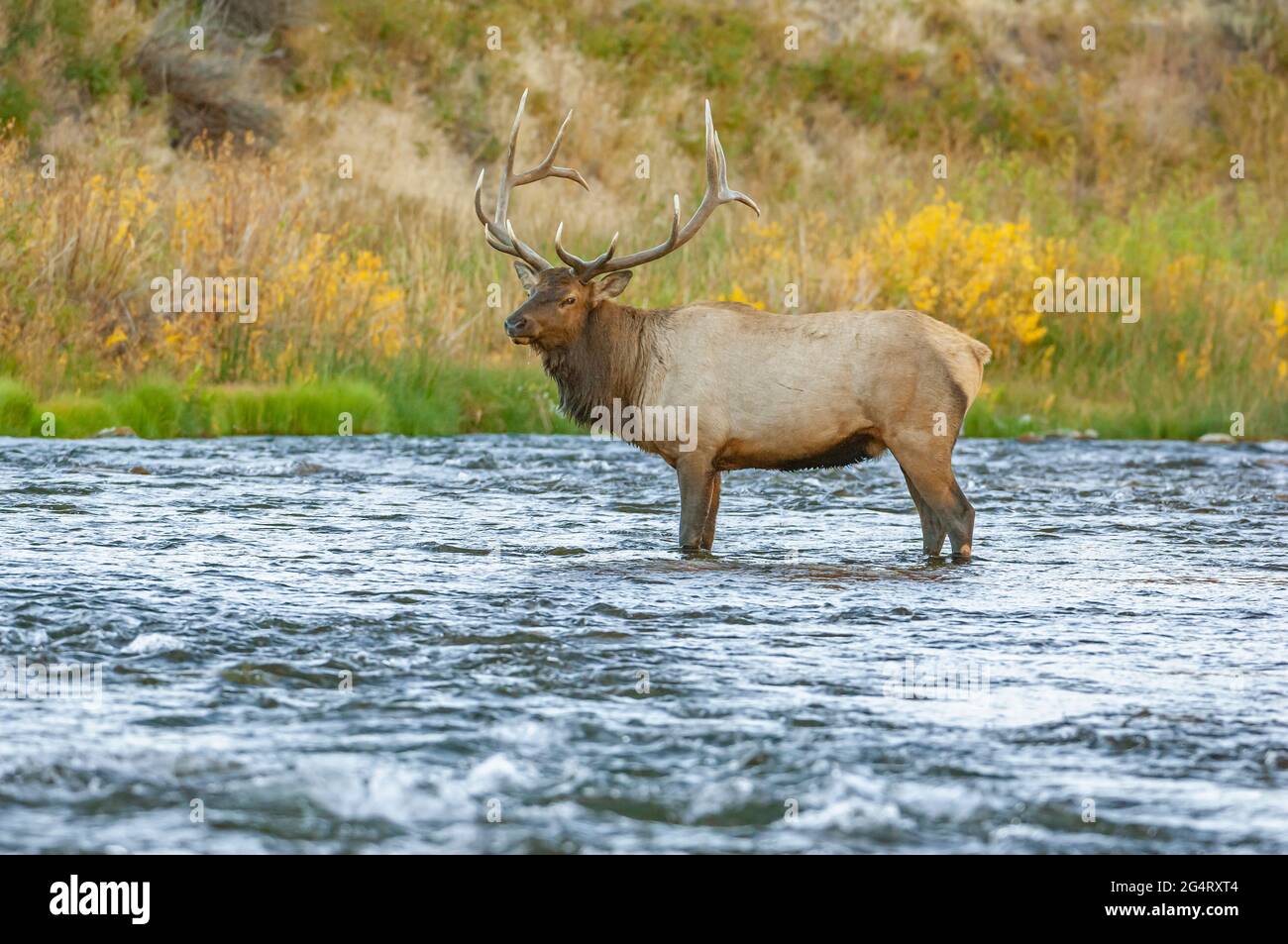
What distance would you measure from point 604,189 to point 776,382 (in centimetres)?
1733

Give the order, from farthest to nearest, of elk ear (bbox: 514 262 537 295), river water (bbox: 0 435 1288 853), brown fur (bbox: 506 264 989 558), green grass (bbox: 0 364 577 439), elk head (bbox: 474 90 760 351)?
green grass (bbox: 0 364 577 439) < elk ear (bbox: 514 262 537 295) < elk head (bbox: 474 90 760 351) < brown fur (bbox: 506 264 989 558) < river water (bbox: 0 435 1288 853)

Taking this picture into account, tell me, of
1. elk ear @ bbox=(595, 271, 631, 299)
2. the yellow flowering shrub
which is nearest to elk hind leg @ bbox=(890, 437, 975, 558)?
elk ear @ bbox=(595, 271, 631, 299)

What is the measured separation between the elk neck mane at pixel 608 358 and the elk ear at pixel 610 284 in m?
0.05

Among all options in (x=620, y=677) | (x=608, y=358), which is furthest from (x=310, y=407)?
(x=620, y=677)

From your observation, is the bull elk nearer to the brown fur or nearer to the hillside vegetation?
the brown fur

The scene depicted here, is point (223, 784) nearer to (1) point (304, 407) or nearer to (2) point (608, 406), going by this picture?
(2) point (608, 406)

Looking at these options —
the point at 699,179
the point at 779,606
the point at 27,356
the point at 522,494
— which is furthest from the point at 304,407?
the point at 699,179

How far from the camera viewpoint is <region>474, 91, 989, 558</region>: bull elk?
915 centimetres

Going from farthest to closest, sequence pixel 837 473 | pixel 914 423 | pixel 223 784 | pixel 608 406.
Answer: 1. pixel 837 473
2. pixel 608 406
3. pixel 914 423
4. pixel 223 784

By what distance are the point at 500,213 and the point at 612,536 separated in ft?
6.22

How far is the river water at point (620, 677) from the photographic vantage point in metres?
4.92

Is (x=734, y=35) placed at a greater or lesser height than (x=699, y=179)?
greater

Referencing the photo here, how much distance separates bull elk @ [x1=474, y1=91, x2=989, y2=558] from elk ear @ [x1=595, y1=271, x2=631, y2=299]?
0.42 feet
